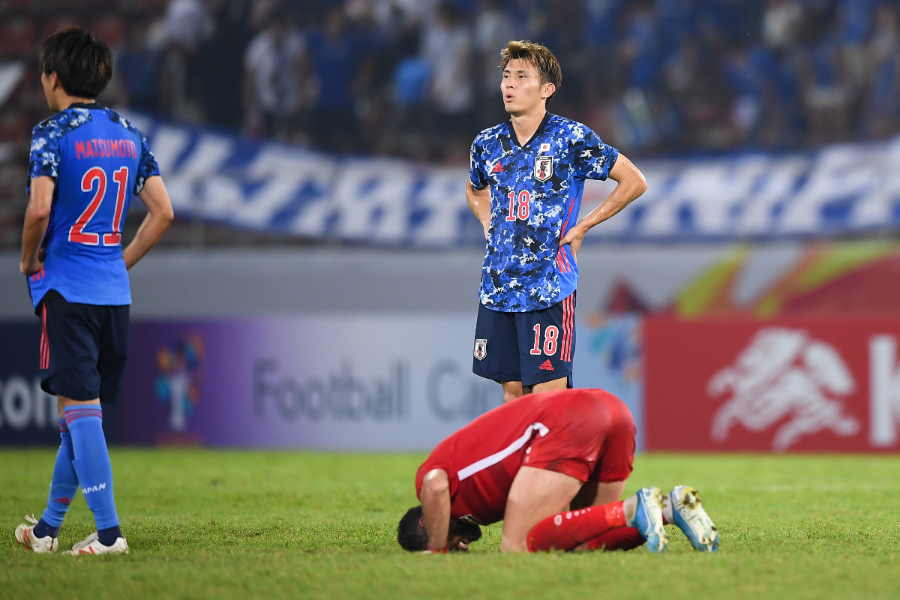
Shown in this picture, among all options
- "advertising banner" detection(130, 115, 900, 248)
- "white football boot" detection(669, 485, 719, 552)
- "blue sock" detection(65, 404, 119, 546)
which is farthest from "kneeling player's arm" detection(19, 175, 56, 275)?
"advertising banner" detection(130, 115, 900, 248)

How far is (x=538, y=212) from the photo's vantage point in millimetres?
5855

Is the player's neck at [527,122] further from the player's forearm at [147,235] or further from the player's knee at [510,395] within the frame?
the player's forearm at [147,235]

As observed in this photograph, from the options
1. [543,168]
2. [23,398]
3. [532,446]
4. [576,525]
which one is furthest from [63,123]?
[23,398]

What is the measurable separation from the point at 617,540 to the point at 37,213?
A: 2.36m

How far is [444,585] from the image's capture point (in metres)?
4.35

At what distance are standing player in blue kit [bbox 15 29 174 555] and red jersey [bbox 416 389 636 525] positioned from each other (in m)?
1.20

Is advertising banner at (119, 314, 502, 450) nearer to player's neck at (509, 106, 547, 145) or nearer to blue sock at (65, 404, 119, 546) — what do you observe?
player's neck at (509, 106, 547, 145)

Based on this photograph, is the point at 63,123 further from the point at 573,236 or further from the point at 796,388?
the point at 796,388

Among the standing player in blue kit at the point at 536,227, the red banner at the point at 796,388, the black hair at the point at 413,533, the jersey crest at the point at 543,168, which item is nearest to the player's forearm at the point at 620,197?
the standing player in blue kit at the point at 536,227

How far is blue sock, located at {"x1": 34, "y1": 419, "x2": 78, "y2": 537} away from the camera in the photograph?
531 centimetres

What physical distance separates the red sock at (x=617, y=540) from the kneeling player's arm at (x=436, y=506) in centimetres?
51

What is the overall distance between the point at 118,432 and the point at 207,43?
16.4ft

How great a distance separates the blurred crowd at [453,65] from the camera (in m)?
14.8

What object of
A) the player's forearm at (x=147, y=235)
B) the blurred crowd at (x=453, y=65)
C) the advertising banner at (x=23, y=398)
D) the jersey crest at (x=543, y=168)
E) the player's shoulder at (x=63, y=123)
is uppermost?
the blurred crowd at (x=453, y=65)
